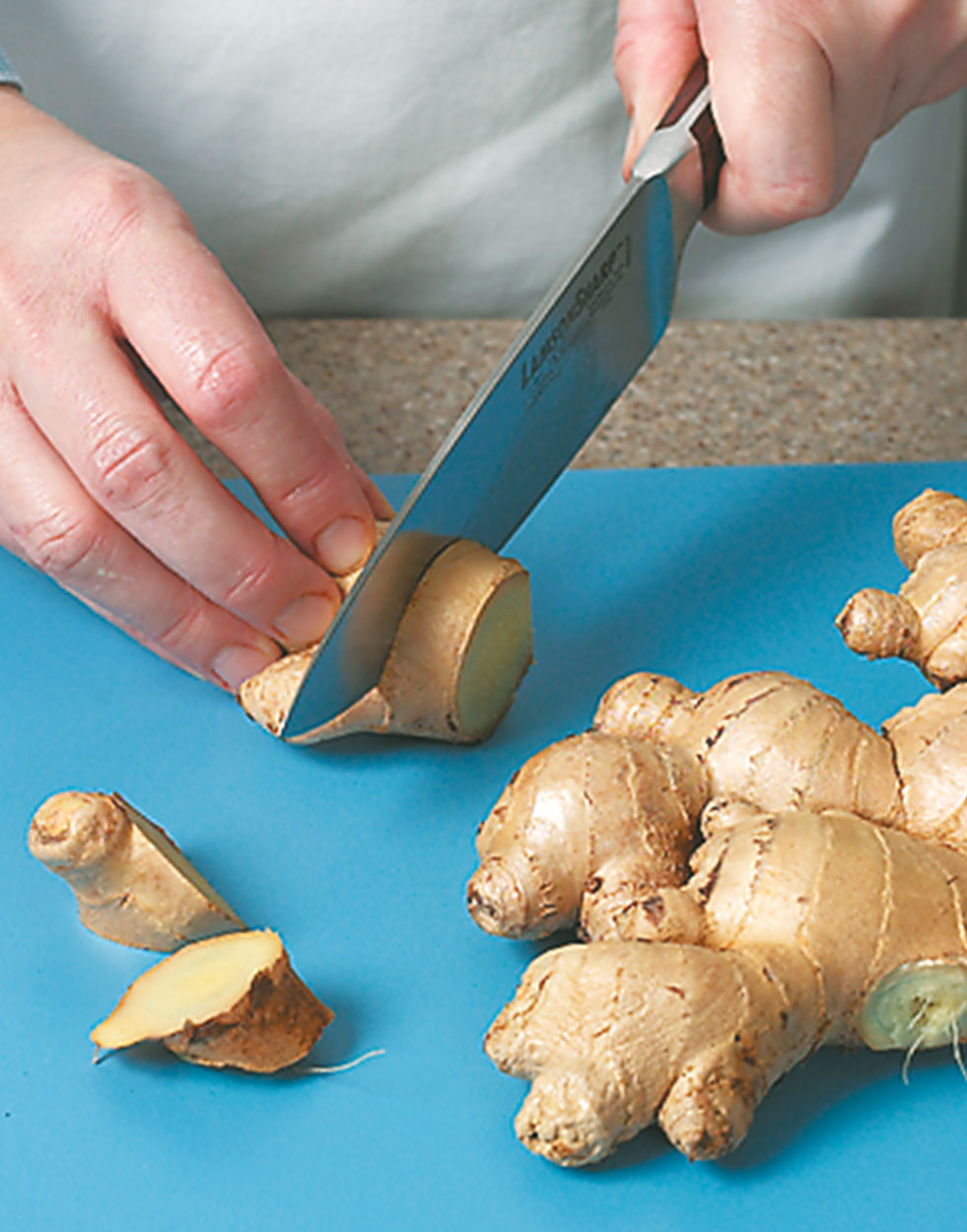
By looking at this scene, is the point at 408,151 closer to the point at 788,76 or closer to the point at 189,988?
the point at 788,76

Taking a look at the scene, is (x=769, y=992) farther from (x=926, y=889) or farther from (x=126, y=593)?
(x=126, y=593)

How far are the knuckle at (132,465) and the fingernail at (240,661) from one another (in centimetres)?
14

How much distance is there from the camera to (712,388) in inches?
64.8

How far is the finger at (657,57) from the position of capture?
4.02 ft

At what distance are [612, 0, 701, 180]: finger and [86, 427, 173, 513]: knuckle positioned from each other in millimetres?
486

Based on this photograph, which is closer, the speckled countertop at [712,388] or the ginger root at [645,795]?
the ginger root at [645,795]

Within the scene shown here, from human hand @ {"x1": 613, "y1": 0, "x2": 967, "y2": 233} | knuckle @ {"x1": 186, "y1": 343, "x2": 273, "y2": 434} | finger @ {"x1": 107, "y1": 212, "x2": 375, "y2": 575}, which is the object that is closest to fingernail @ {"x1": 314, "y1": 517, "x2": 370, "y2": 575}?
finger @ {"x1": 107, "y1": 212, "x2": 375, "y2": 575}

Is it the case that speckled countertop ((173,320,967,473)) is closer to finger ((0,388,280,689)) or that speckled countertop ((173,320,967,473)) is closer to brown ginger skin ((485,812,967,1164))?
finger ((0,388,280,689))

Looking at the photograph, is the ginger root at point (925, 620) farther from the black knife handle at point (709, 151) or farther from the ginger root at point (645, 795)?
the black knife handle at point (709, 151)

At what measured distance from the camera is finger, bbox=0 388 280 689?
1.06 meters

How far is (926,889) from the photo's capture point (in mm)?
804

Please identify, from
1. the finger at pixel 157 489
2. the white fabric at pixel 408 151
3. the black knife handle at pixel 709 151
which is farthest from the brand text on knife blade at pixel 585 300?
the white fabric at pixel 408 151

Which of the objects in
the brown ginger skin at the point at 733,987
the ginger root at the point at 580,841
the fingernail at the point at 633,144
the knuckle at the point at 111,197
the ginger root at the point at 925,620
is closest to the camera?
the brown ginger skin at the point at 733,987

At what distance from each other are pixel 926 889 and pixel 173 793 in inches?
21.0
